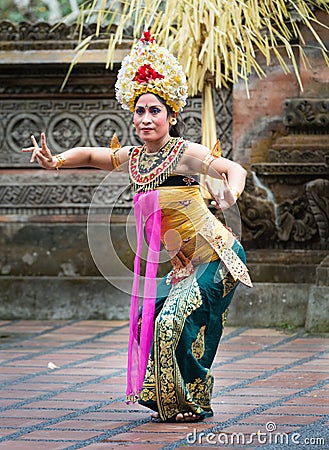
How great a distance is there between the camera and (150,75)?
4855mm

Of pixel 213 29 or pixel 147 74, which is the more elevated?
pixel 213 29

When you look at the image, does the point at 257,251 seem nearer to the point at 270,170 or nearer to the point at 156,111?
the point at 270,170

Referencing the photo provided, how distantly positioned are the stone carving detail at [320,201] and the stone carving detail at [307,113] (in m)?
0.43

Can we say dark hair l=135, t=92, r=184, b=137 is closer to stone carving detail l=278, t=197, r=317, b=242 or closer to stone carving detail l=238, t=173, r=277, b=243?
stone carving detail l=238, t=173, r=277, b=243

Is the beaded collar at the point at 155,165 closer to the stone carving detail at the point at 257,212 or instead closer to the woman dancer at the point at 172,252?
the woman dancer at the point at 172,252

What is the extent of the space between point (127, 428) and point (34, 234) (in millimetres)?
4038

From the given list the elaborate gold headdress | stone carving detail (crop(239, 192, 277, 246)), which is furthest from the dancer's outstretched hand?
stone carving detail (crop(239, 192, 277, 246))

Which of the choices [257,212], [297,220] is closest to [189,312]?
[257,212]

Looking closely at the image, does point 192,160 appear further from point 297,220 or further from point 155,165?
point 297,220

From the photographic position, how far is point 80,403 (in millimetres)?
5352

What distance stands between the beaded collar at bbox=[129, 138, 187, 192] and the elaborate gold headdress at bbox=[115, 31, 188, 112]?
0.20 meters

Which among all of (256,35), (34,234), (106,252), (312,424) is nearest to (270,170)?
(256,35)

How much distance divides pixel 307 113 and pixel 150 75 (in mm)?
3273

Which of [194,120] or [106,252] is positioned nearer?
[106,252]
